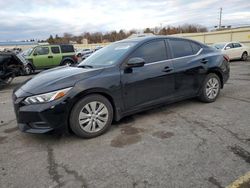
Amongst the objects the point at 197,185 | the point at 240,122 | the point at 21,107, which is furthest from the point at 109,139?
the point at 240,122

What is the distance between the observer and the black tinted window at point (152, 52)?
4797 mm

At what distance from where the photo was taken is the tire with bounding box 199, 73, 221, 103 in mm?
5766

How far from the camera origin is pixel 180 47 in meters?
5.44

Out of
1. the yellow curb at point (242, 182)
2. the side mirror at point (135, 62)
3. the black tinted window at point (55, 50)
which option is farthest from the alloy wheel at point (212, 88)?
the black tinted window at point (55, 50)

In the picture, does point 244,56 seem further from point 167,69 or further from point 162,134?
point 162,134

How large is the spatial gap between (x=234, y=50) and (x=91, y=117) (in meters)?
16.8

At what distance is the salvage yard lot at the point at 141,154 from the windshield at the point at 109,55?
120 cm

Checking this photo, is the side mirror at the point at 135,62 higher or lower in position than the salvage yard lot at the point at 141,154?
higher

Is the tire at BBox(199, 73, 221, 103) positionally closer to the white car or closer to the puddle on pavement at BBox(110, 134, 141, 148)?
the puddle on pavement at BBox(110, 134, 141, 148)

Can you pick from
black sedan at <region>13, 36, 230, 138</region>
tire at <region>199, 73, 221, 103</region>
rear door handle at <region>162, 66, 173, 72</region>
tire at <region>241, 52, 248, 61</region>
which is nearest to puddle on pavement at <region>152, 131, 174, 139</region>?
black sedan at <region>13, 36, 230, 138</region>

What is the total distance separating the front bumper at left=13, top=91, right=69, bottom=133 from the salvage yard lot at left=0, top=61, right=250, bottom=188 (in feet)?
0.96

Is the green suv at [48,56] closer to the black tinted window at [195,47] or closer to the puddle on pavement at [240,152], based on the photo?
the black tinted window at [195,47]

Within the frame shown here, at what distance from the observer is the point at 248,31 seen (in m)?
23.4

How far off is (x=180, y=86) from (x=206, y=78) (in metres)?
0.86
